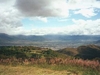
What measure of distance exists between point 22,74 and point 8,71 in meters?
1.93

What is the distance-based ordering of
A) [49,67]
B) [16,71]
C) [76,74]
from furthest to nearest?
[49,67]
[16,71]
[76,74]

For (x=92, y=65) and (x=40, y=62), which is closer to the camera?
(x=92, y=65)

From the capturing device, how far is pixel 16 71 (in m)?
18.8

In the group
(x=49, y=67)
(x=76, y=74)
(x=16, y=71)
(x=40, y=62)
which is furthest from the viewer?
(x=40, y=62)

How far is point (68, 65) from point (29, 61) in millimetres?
4518

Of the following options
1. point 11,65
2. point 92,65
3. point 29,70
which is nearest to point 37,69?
point 29,70

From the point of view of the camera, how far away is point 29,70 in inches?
743

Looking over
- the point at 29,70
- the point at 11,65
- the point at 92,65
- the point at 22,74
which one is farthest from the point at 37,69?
the point at 92,65

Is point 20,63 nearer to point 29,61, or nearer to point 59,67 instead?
point 29,61

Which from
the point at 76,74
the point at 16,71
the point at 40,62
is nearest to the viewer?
the point at 76,74

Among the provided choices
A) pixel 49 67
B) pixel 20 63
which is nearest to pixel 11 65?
pixel 20 63

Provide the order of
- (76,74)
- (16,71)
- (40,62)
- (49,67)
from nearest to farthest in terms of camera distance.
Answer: (76,74) < (16,71) < (49,67) < (40,62)

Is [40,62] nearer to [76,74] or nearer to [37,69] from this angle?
[37,69]

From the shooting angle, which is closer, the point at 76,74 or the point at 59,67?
the point at 76,74
